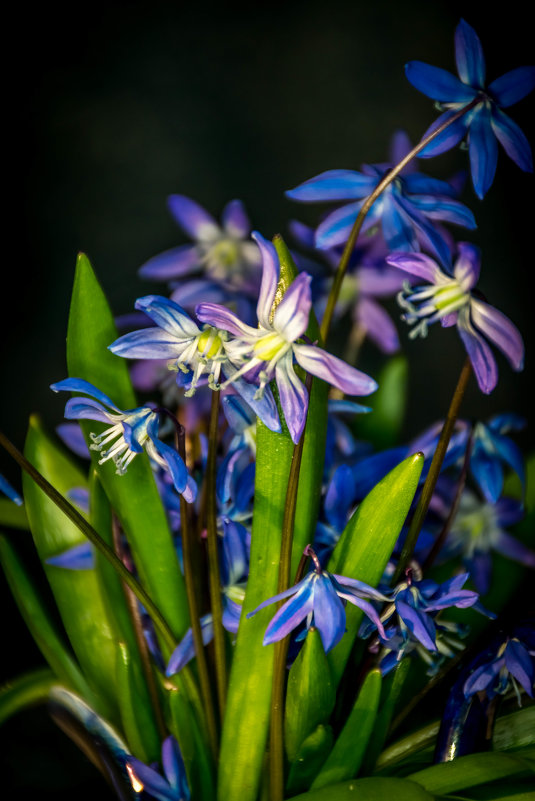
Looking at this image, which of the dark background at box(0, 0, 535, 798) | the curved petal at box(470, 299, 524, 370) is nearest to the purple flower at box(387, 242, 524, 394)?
the curved petal at box(470, 299, 524, 370)

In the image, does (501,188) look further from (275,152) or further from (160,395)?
(160,395)

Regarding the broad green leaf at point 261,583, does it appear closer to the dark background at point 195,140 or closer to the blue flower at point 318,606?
the blue flower at point 318,606

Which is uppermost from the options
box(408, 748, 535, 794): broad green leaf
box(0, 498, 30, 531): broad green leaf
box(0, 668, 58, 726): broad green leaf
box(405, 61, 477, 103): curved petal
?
box(405, 61, 477, 103): curved petal

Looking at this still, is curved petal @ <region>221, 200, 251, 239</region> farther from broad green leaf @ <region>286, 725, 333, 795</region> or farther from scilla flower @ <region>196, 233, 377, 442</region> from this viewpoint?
broad green leaf @ <region>286, 725, 333, 795</region>

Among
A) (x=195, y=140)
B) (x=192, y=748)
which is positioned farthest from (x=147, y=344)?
(x=195, y=140)

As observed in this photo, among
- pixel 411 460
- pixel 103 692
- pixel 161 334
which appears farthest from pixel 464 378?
pixel 103 692

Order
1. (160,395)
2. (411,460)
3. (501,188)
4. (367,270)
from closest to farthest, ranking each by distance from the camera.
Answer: (411,460) → (367,270) → (160,395) → (501,188)

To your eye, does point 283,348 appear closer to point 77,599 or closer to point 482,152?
point 482,152
